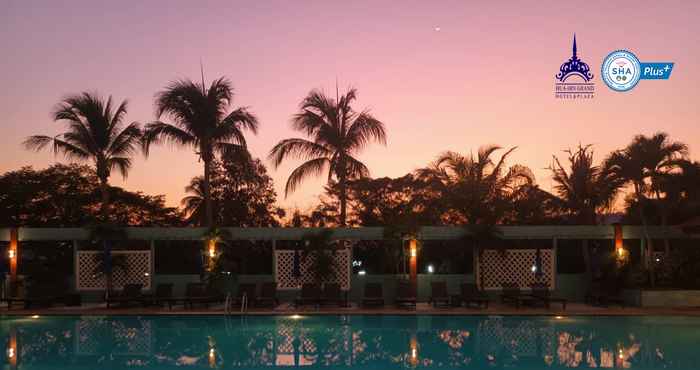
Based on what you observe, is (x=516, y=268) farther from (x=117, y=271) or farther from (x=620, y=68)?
(x=117, y=271)

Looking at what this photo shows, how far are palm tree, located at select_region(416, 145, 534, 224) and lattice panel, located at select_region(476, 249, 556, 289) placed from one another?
11.0ft

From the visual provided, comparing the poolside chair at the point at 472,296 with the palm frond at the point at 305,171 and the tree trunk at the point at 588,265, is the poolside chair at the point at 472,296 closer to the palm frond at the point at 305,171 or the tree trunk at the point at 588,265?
the tree trunk at the point at 588,265

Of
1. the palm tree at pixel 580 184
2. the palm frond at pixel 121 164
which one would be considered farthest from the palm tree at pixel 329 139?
the palm tree at pixel 580 184

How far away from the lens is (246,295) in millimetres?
16484

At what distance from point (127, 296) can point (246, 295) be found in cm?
337

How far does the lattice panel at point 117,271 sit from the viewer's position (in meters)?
18.2

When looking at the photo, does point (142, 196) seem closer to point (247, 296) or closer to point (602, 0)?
point (247, 296)

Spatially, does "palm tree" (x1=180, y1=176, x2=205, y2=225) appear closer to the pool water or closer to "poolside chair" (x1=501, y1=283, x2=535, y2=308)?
the pool water

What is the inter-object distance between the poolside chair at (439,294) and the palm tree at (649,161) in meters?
6.01

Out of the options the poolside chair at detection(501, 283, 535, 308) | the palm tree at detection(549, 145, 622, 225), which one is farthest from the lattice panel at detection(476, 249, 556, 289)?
the palm tree at detection(549, 145, 622, 225)

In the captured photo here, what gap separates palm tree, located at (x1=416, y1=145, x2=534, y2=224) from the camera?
71.2ft

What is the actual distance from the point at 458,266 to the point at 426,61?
685 cm

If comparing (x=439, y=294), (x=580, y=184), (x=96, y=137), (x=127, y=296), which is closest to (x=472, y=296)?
(x=439, y=294)

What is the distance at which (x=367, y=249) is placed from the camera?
2112cm
